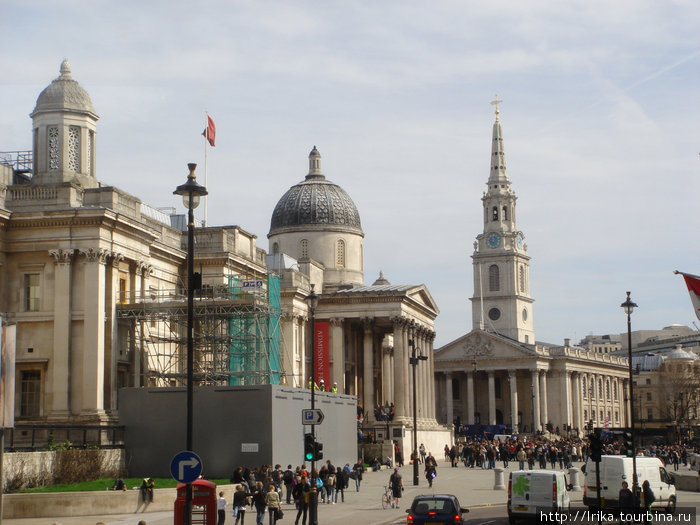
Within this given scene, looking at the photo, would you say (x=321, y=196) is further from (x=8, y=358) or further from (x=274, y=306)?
(x=8, y=358)

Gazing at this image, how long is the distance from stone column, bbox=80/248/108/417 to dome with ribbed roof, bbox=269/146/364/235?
4121 cm

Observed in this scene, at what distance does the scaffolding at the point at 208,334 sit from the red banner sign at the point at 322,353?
660 inches

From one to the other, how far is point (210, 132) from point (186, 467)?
122ft

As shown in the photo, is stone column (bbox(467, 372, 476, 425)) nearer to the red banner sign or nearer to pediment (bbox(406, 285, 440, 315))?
pediment (bbox(406, 285, 440, 315))

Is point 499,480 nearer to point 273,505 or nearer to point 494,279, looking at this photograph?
point 273,505

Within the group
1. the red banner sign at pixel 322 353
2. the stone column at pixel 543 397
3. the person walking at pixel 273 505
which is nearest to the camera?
the person walking at pixel 273 505

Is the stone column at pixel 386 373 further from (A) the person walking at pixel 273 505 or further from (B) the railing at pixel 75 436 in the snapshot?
(A) the person walking at pixel 273 505

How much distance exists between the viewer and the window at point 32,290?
164 feet

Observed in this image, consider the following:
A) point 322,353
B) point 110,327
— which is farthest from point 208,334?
point 322,353

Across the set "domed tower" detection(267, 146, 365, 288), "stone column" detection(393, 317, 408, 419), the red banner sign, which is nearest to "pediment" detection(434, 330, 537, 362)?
"domed tower" detection(267, 146, 365, 288)

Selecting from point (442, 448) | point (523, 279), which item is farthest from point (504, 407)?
point (442, 448)

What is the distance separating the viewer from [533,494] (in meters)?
34.1

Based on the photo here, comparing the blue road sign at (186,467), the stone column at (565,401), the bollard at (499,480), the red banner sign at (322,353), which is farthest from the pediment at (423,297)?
the stone column at (565,401)

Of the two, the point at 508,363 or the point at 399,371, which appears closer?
the point at 399,371
